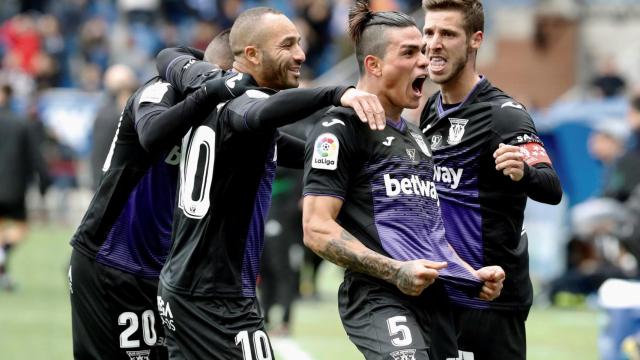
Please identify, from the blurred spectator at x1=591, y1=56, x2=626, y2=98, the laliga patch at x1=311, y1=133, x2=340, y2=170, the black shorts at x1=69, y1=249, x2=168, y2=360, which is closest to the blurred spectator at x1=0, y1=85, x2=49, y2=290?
the blurred spectator at x1=591, y1=56, x2=626, y2=98

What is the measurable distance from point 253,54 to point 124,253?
4.81ft

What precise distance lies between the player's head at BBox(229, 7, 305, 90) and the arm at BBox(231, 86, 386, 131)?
1.79 ft

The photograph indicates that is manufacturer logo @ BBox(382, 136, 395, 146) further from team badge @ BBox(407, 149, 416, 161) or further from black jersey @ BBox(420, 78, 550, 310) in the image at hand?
black jersey @ BBox(420, 78, 550, 310)

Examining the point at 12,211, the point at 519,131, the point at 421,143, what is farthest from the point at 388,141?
the point at 12,211

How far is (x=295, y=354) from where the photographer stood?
13133mm

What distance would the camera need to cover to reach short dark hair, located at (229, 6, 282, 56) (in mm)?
7102

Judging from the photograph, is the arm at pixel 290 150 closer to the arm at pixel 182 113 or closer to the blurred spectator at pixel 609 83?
the arm at pixel 182 113

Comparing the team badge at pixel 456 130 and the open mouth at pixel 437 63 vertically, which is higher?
the open mouth at pixel 437 63

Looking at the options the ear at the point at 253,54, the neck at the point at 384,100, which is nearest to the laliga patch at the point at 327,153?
the neck at the point at 384,100

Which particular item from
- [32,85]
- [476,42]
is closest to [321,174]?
[476,42]

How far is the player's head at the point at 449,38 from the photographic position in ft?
25.0

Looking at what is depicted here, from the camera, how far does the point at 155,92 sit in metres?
7.29

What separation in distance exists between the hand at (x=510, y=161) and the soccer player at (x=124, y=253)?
1.77 meters

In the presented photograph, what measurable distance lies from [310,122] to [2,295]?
15.9ft
